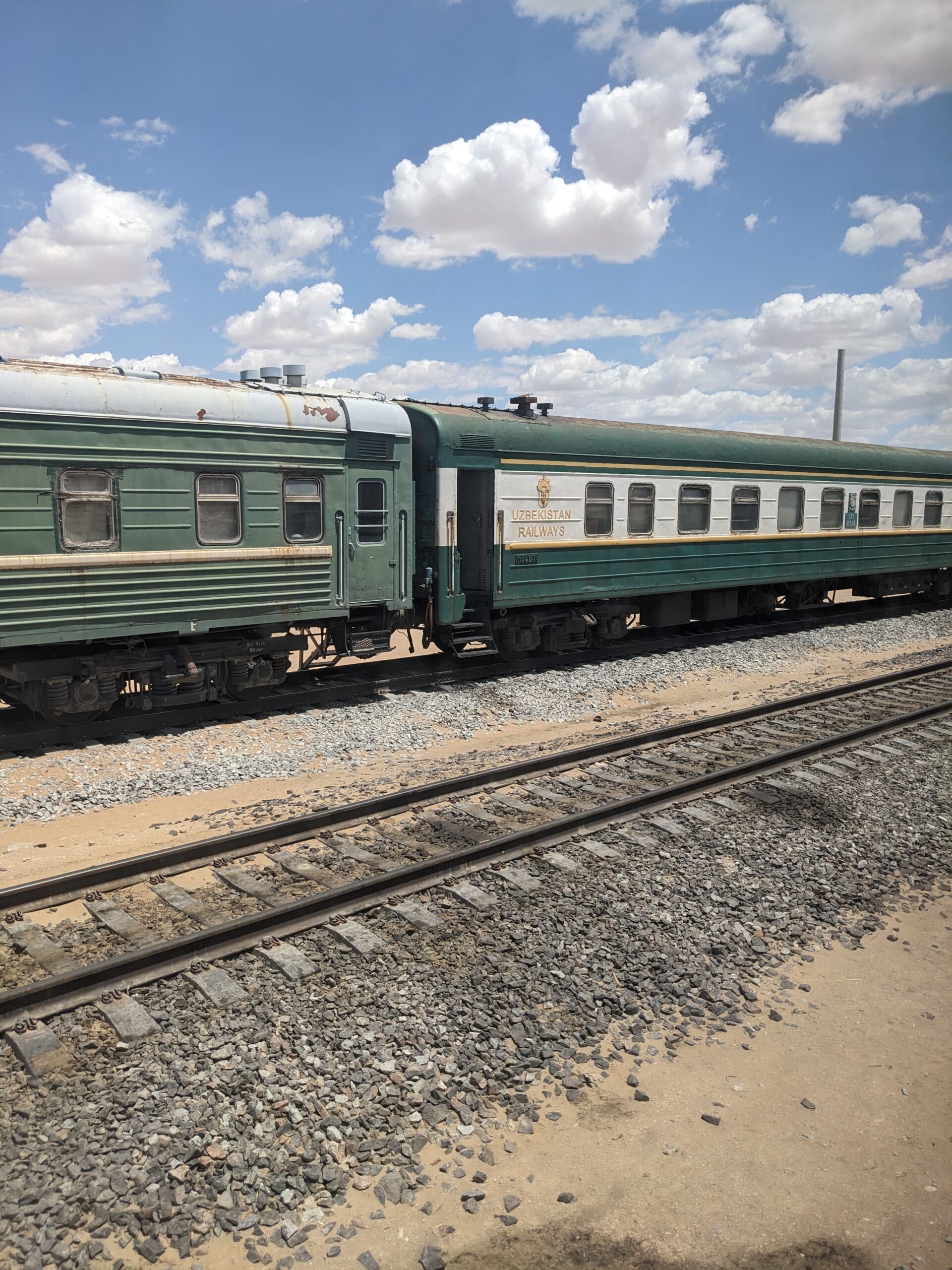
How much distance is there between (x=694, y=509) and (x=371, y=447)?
687cm

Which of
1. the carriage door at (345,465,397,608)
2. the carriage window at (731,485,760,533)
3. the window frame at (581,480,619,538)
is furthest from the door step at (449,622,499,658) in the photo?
the carriage window at (731,485,760,533)

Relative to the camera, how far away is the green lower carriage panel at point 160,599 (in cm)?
916

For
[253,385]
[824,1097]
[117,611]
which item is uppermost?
[253,385]

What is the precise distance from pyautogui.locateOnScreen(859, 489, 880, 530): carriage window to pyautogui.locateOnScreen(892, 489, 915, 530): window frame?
0.68m

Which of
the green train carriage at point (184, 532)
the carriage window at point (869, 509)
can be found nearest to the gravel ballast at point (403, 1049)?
the green train carriage at point (184, 532)

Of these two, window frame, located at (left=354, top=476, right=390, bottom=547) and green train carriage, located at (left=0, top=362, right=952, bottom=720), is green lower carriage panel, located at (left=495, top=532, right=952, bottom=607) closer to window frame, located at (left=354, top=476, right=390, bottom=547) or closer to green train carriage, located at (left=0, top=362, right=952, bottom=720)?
green train carriage, located at (left=0, top=362, right=952, bottom=720)

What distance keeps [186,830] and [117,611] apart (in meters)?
3.22

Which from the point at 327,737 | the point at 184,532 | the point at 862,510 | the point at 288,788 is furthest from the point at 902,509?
the point at 288,788

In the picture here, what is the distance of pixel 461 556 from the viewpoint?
13.8 meters

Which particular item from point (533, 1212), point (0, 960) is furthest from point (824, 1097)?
point (0, 960)

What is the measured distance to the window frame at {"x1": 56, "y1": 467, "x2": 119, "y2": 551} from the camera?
9266 mm

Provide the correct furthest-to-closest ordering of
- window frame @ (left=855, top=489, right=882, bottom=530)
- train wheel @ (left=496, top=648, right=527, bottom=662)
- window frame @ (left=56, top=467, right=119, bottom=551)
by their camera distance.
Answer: window frame @ (left=855, top=489, right=882, bottom=530) < train wheel @ (left=496, top=648, right=527, bottom=662) < window frame @ (left=56, top=467, right=119, bottom=551)

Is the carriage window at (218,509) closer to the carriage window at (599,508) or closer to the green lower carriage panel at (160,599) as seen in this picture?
the green lower carriage panel at (160,599)

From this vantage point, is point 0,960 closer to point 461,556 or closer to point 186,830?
point 186,830
